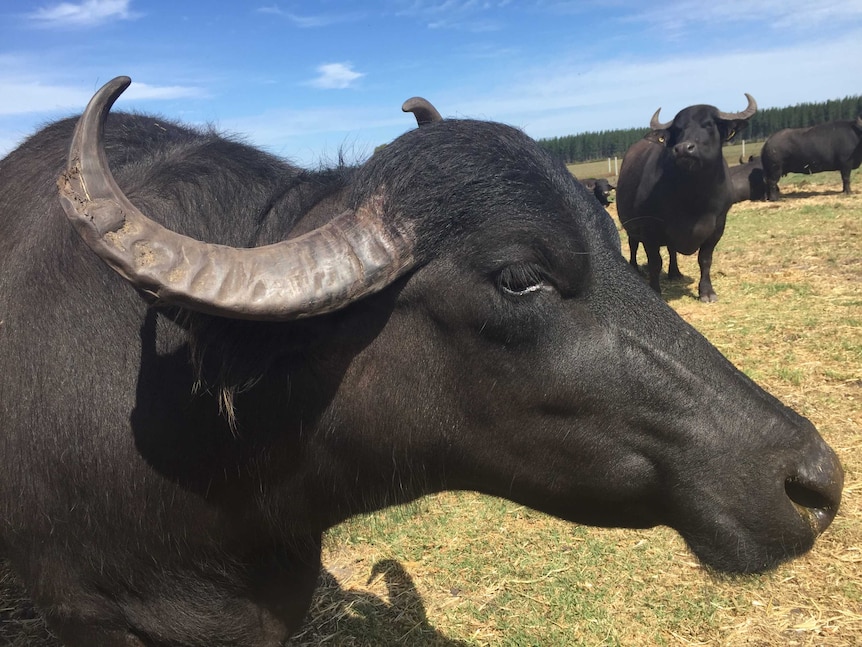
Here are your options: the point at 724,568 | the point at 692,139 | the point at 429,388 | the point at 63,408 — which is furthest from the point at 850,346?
the point at 63,408

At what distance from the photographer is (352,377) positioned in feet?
6.98

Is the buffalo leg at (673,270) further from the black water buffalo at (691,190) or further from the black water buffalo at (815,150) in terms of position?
the black water buffalo at (815,150)

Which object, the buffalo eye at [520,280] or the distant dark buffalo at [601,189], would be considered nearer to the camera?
the buffalo eye at [520,280]

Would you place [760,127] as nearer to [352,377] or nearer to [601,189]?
[601,189]

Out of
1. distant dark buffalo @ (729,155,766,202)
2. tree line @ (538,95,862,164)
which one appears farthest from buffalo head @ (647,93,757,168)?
tree line @ (538,95,862,164)

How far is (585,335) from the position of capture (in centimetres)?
203

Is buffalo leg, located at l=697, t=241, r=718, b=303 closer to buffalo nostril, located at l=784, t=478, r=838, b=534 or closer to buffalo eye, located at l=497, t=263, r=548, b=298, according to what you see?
buffalo nostril, located at l=784, t=478, r=838, b=534

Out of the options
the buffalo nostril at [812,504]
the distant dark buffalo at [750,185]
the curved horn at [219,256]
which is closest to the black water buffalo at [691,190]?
the buffalo nostril at [812,504]

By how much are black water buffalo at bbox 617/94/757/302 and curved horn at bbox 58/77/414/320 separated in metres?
9.81

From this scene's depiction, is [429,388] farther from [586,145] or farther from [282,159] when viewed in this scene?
[586,145]

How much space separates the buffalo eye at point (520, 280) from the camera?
1.95 m

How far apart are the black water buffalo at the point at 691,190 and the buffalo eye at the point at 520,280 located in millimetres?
9565

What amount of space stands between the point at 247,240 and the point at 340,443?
2.78 feet

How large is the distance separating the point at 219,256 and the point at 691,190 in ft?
37.3
